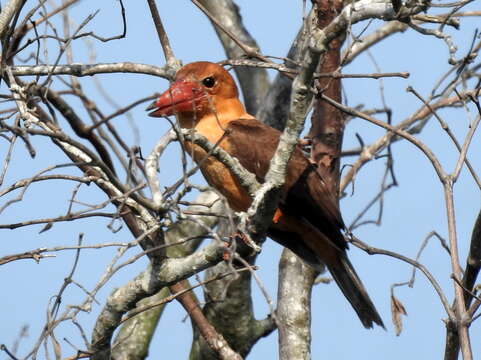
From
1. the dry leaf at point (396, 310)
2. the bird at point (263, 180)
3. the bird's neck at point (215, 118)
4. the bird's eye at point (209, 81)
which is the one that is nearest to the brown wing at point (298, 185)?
the bird at point (263, 180)

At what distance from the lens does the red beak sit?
13.9 ft

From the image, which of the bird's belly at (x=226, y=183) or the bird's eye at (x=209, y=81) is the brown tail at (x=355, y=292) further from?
the bird's eye at (x=209, y=81)

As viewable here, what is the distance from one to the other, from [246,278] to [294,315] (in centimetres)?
133

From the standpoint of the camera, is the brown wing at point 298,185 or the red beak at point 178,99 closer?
the red beak at point 178,99

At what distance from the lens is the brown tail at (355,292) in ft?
15.4

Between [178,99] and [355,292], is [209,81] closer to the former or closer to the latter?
[178,99]

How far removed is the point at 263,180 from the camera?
4.38 metres

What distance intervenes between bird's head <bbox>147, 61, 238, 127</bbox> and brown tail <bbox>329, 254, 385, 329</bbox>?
43.0 inches

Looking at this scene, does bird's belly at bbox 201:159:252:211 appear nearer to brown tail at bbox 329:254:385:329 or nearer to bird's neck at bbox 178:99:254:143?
bird's neck at bbox 178:99:254:143

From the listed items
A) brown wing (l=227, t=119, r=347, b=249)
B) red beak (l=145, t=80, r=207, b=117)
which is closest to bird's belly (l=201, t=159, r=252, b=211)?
brown wing (l=227, t=119, r=347, b=249)

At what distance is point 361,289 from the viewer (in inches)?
185

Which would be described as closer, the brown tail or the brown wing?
the brown wing

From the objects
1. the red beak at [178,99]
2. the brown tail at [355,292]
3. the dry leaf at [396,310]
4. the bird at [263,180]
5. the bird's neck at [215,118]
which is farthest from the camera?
the brown tail at [355,292]

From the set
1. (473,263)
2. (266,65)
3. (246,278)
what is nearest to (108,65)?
(266,65)
